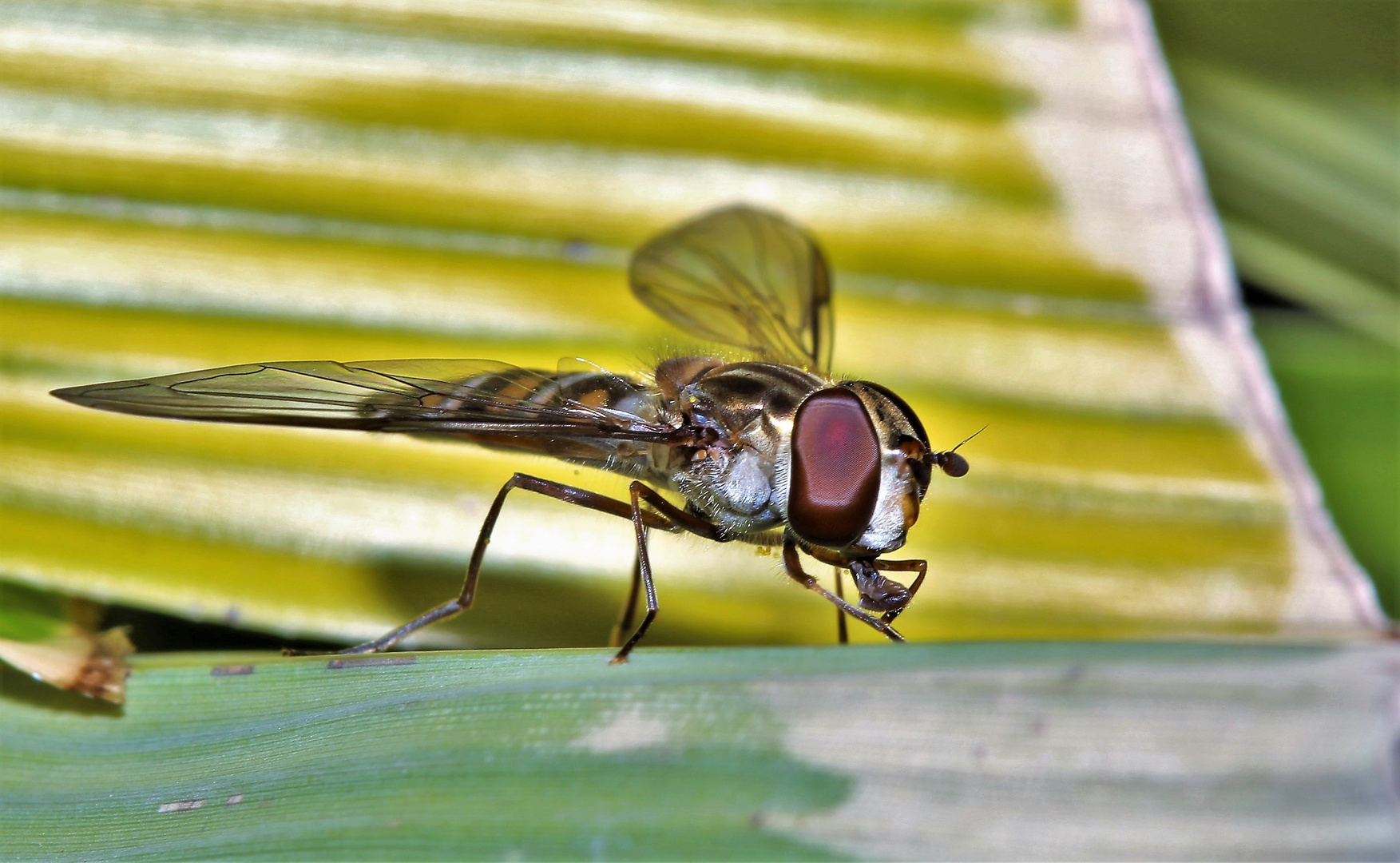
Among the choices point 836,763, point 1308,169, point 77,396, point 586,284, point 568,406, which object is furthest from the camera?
point 1308,169

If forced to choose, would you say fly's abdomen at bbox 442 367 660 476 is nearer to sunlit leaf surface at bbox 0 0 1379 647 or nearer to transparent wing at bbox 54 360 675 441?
transparent wing at bbox 54 360 675 441

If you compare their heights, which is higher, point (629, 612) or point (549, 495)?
point (549, 495)

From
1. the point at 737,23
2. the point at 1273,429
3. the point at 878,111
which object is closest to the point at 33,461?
the point at 737,23

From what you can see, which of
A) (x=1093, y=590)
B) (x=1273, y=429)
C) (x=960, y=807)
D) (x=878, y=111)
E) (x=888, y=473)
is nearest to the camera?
(x=960, y=807)

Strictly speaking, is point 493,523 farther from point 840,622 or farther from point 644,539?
point 840,622

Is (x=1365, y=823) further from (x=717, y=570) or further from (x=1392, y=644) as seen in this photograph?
(x=717, y=570)

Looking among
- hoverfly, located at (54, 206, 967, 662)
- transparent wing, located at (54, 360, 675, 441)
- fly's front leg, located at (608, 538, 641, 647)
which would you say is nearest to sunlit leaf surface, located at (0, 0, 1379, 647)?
fly's front leg, located at (608, 538, 641, 647)

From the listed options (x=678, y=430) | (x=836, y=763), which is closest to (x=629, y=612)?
(x=678, y=430)
